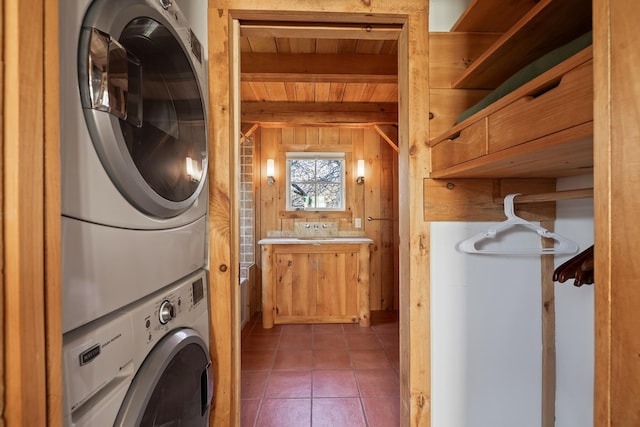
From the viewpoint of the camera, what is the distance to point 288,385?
193cm

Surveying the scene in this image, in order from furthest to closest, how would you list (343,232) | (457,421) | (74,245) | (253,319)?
(343,232) < (253,319) < (457,421) < (74,245)

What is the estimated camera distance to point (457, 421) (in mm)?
1197

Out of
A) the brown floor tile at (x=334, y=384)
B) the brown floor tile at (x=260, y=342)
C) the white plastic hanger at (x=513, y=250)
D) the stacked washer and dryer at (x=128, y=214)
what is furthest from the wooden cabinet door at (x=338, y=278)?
the stacked washer and dryer at (x=128, y=214)

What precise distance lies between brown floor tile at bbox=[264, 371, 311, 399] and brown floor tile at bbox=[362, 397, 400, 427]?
379 mm

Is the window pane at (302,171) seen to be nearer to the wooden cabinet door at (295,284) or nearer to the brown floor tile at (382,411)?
the wooden cabinet door at (295,284)

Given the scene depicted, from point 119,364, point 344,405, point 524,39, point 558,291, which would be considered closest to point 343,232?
point 344,405

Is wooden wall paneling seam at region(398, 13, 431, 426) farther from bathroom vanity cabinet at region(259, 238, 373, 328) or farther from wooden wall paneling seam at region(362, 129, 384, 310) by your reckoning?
wooden wall paneling seam at region(362, 129, 384, 310)

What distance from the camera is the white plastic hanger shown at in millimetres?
1085

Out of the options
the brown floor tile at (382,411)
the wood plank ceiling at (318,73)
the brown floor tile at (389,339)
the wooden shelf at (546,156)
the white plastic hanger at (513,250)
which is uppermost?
the wood plank ceiling at (318,73)

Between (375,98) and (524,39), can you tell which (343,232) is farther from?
(524,39)

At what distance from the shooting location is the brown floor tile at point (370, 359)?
2.16 m

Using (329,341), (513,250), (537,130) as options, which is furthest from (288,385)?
(537,130)

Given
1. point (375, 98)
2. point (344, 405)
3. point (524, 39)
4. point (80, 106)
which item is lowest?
point (344, 405)

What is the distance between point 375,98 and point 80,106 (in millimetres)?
2705
